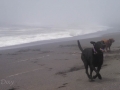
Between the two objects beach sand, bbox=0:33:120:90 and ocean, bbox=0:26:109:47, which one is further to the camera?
ocean, bbox=0:26:109:47

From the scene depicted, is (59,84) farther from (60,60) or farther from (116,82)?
(60,60)

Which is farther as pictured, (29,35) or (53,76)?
(29,35)

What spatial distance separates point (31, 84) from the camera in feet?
20.9

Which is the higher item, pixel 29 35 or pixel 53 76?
pixel 29 35

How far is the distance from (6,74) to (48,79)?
6.09ft

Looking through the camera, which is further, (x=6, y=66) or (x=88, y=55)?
(x=6, y=66)

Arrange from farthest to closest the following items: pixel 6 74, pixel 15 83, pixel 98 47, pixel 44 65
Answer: pixel 44 65, pixel 6 74, pixel 15 83, pixel 98 47

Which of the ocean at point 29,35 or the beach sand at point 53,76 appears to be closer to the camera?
the beach sand at point 53,76

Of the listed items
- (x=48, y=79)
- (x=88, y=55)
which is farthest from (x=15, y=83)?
(x=88, y=55)

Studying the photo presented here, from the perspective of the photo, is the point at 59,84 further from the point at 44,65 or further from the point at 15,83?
the point at 44,65

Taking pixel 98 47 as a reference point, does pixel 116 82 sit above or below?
below

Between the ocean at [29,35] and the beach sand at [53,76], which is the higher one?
the ocean at [29,35]

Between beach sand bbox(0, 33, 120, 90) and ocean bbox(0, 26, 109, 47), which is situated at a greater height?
ocean bbox(0, 26, 109, 47)

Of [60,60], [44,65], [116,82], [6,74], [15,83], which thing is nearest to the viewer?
[116,82]
